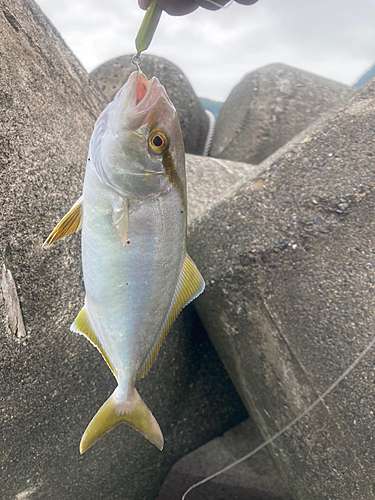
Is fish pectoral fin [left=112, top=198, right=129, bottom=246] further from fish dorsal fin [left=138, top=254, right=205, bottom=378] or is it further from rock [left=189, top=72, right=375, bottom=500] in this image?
rock [left=189, top=72, right=375, bottom=500]

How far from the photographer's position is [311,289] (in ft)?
4.18

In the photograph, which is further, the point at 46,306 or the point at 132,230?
the point at 46,306

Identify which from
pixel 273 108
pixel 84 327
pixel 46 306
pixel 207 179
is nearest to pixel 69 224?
pixel 84 327

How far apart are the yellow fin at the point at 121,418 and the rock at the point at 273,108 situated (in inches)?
82.9

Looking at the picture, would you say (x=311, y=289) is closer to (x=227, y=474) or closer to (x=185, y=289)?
(x=185, y=289)

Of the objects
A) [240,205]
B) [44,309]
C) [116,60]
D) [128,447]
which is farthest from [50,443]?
[116,60]

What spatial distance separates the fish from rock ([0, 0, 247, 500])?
0.37 meters

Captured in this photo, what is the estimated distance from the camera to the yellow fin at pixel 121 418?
0.91 metres

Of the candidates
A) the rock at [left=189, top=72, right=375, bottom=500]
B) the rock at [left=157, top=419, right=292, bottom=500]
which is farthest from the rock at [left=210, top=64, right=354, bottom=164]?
the rock at [left=157, top=419, right=292, bottom=500]

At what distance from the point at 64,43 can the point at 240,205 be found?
106 cm

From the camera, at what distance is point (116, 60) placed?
7.72ft

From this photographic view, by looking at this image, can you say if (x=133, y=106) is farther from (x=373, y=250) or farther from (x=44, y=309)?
(x=373, y=250)

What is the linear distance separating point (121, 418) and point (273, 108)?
227 centimetres

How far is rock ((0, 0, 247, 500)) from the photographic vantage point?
1.12 m
